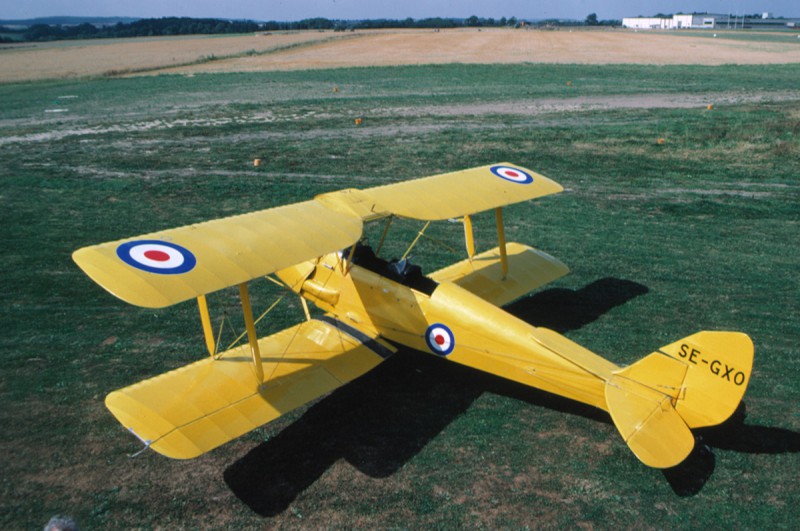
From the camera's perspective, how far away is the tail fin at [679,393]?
5.55 metres

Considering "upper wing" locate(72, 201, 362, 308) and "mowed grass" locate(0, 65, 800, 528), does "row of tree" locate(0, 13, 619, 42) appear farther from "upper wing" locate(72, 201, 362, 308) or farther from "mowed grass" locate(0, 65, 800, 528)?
"upper wing" locate(72, 201, 362, 308)

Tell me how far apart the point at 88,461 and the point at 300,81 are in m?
38.3

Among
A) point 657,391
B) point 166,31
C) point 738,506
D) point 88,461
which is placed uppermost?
point 166,31

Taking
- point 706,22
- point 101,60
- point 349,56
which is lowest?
point 706,22

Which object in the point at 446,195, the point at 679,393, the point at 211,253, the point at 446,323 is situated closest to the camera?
the point at 679,393

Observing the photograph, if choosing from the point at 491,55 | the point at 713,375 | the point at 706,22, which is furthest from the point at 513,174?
the point at 706,22

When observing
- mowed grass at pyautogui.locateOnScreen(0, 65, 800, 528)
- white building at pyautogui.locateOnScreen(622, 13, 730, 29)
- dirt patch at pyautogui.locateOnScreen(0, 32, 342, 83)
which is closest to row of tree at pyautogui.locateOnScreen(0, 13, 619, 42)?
dirt patch at pyautogui.locateOnScreen(0, 32, 342, 83)

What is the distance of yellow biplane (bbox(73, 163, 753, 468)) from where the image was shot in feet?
18.6

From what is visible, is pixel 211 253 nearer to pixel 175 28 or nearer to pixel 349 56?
pixel 349 56

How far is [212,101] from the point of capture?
32.8 metres

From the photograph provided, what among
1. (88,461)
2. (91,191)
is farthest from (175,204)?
(88,461)

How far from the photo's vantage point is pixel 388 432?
23.1 ft

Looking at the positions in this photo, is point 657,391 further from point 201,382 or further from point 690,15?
point 690,15

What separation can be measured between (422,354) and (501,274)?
252 centimetres
